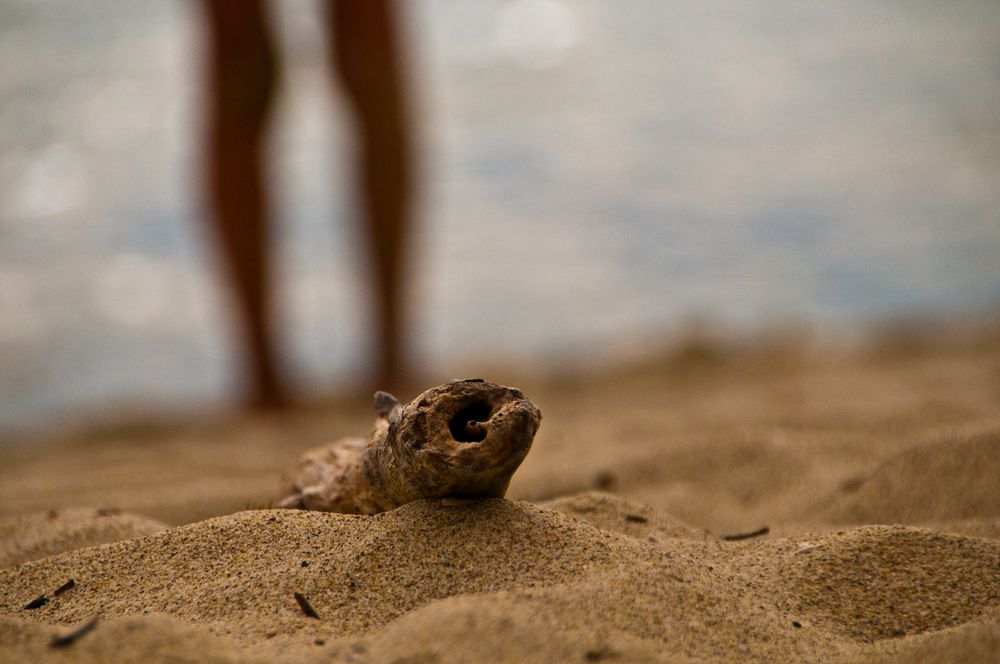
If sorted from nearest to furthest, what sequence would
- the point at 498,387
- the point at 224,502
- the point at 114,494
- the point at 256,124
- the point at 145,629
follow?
the point at 145,629 < the point at 498,387 < the point at 224,502 < the point at 114,494 < the point at 256,124

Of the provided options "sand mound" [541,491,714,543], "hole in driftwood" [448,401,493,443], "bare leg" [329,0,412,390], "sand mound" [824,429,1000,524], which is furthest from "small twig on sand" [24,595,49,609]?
"bare leg" [329,0,412,390]

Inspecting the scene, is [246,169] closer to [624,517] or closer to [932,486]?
[624,517]

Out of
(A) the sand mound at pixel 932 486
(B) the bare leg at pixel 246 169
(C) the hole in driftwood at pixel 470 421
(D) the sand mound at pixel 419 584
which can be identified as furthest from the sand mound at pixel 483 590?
(B) the bare leg at pixel 246 169

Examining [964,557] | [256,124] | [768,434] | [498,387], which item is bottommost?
[768,434]

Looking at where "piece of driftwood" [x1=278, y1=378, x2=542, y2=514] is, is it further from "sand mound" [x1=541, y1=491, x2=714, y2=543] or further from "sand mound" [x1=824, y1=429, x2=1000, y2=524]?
"sand mound" [x1=824, y1=429, x2=1000, y2=524]

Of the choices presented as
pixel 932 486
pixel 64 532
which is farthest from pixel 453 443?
pixel 932 486

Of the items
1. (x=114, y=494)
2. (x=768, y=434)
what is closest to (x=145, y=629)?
(x=114, y=494)

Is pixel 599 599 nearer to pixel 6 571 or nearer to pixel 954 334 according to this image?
pixel 6 571
